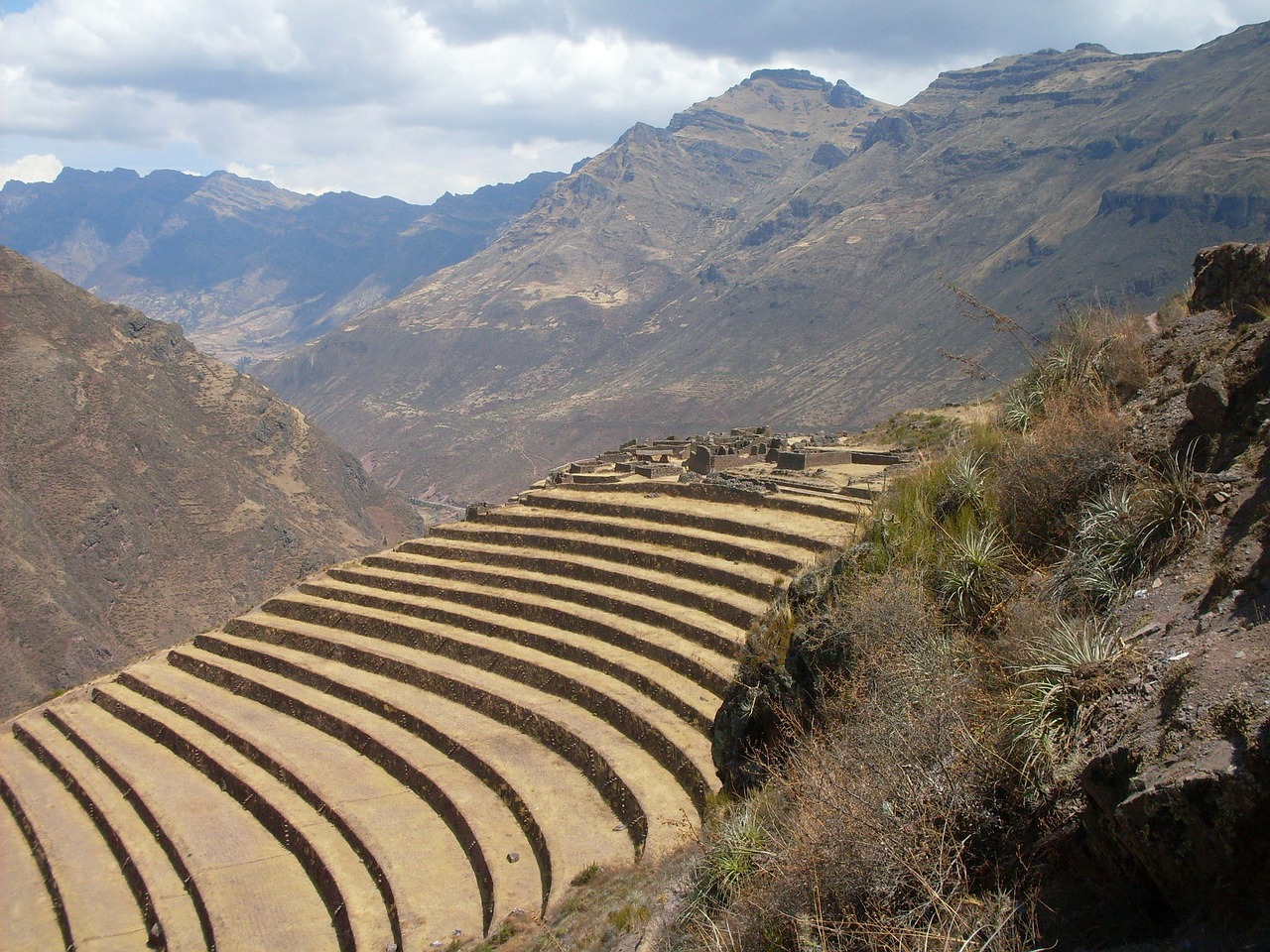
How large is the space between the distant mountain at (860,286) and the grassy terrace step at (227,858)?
73646 millimetres

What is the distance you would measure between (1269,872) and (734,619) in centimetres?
1157

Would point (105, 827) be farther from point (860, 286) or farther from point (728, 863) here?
point (860, 286)

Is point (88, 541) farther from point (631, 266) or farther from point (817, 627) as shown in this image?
point (631, 266)

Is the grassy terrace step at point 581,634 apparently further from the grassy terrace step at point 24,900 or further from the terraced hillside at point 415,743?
the grassy terrace step at point 24,900

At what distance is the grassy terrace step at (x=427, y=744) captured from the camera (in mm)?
12266

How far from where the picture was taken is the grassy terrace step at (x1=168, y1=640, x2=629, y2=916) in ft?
40.2

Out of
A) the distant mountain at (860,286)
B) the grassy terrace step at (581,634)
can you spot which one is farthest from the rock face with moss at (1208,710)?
the distant mountain at (860,286)

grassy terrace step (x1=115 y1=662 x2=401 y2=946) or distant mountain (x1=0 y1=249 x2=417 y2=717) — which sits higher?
distant mountain (x1=0 y1=249 x2=417 y2=717)

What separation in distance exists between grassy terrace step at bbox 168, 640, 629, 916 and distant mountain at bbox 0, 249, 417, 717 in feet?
85.4

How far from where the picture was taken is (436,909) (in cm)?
1170

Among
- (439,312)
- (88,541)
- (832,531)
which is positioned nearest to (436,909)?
(832,531)

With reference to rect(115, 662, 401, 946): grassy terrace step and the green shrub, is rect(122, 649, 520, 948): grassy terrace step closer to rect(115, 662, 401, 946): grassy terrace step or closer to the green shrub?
rect(115, 662, 401, 946): grassy terrace step

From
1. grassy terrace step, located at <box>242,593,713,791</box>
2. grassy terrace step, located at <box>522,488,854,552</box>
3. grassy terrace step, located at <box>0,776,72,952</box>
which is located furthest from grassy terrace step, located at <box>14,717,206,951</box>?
grassy terrace step, located at <box>522,488,854,552</box>

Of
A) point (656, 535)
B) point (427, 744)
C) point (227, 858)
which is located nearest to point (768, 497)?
point (656, 535)
